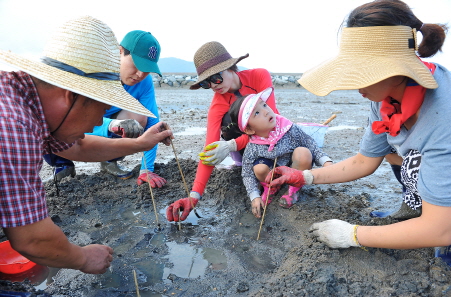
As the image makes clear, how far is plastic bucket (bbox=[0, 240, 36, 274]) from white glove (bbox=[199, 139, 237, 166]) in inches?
59.4

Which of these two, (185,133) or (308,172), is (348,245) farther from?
(185,133)

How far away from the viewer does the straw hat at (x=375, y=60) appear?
1.62 meters

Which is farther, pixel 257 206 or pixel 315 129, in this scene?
pixel 315 129

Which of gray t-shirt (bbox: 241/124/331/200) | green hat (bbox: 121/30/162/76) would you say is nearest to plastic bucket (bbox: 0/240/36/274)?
gray t-shirt (bbox: 241/124/331/200)

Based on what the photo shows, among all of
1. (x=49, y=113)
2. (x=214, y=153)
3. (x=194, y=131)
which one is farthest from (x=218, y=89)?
(x=194, y=131)

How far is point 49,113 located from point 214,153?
163cm

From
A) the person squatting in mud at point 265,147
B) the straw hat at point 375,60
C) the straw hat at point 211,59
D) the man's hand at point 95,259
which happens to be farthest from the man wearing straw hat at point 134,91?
the straw hat at point 375,60

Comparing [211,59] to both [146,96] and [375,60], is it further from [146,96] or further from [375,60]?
[375,60]

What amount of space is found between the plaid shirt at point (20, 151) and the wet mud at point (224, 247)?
0.73 meters

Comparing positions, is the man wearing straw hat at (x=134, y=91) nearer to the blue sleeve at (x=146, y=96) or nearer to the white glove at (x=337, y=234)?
the blue sleeve at (x=146, y=96)

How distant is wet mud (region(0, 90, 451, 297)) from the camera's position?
79.1 inches

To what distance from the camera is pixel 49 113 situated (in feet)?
5.20

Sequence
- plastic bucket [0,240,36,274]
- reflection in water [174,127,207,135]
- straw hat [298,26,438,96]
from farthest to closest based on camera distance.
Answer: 1. reflection in water [174,127,207,135]
2. plastic bucket [0,240,36,274]
3. straw hat [298,26,438,96]

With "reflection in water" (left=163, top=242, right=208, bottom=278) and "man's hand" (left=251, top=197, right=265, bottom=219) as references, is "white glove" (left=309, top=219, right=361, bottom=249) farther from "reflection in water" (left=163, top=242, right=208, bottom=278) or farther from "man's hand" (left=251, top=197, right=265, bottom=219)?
"reflection in water" (left=163, top=242, right=208, bottom=278)
